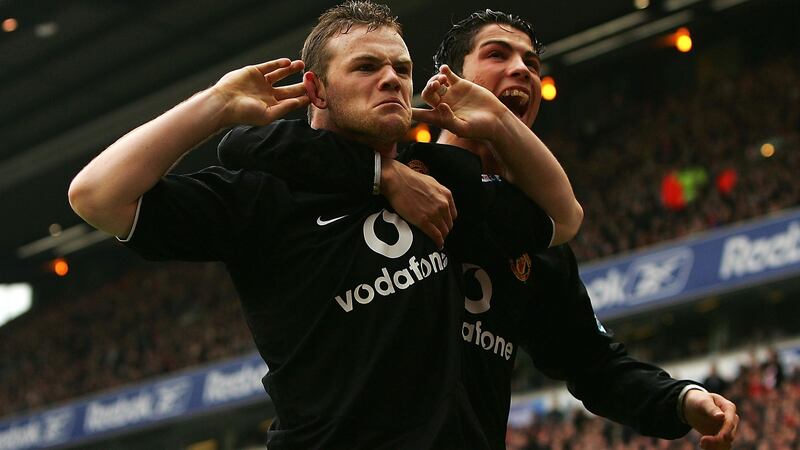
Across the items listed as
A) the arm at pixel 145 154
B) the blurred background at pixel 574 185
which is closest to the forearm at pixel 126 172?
the arm at pixel 145 154

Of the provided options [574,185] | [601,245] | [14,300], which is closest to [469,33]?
[601,245]

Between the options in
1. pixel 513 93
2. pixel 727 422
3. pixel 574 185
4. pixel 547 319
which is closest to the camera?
pixel 727 422

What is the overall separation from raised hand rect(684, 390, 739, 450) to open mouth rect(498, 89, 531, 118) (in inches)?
35.2

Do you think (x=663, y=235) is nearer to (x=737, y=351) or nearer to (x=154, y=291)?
(x=737, y=351)

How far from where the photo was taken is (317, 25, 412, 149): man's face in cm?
305

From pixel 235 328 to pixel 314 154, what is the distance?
22.8 metres

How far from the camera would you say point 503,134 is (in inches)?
126

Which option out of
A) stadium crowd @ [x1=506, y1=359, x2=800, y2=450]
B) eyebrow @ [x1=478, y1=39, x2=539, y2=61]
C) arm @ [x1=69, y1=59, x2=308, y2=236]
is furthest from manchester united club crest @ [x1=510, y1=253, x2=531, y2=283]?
stadium crowd @ [x1=506, y1=359, x2=800, y2=450]

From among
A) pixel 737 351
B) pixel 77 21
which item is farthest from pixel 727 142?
pixel 77 21

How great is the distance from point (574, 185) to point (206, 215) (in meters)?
20.4

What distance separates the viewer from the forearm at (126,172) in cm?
283

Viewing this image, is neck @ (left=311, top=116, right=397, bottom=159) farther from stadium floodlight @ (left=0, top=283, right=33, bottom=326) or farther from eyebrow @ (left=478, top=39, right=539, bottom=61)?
stadium floodlight @ (left=0, top=283, right=33, bottom=326)

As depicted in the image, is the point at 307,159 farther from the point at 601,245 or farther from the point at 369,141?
the point at 601,245

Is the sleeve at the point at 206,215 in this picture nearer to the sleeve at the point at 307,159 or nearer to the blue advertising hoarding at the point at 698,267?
the sleeve at the point at 307,159
